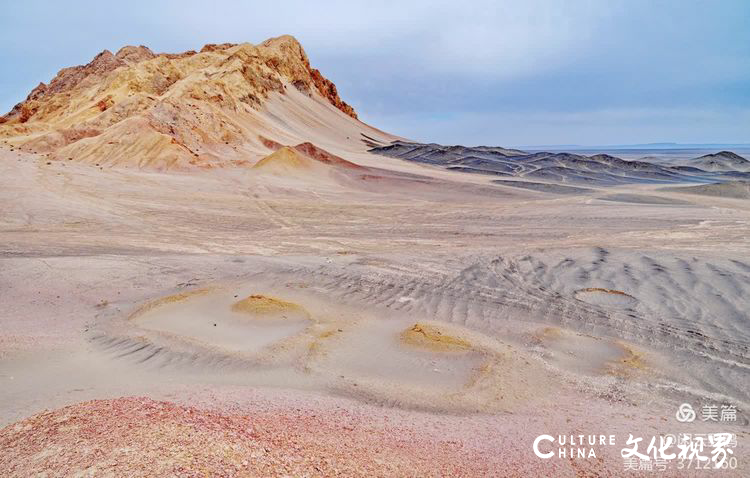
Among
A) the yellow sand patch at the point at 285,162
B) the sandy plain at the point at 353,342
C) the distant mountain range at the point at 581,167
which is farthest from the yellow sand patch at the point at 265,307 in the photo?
the distant mountain range at the point at 581,167

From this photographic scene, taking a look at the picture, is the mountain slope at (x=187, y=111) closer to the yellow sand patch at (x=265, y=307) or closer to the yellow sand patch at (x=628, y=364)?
the yellow sand patch at (x=265, y=307)

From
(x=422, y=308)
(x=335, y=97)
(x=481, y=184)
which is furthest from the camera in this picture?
(x=335, y=97)

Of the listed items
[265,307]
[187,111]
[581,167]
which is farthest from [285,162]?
[581,167]

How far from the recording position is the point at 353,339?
6.40 meters

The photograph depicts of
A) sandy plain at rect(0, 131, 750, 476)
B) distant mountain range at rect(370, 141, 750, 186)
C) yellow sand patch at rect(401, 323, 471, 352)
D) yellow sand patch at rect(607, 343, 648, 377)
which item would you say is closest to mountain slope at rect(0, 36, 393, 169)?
sandy plain at rect(0, 131, 750, 476)

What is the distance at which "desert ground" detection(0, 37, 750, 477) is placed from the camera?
3.56 meters

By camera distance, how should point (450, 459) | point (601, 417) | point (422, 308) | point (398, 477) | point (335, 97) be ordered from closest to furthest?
point (398, 477), point (450, 459), point (601, 417), point (422, 308), point (335, 97)

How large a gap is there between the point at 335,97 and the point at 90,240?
2418 inches

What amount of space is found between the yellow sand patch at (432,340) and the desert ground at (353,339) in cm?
3

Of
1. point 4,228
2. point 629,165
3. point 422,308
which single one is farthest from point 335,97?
point 422,308

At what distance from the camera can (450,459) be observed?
3674 mm

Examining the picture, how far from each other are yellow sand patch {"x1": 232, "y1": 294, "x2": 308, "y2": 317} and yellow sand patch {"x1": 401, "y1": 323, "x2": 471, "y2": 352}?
→ 1700mm

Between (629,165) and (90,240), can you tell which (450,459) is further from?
(629,165)

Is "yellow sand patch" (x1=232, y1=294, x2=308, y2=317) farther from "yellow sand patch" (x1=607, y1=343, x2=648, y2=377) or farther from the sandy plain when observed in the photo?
"yellow sand patch" (x1=607, y1=343, x2=648, y2=377)
